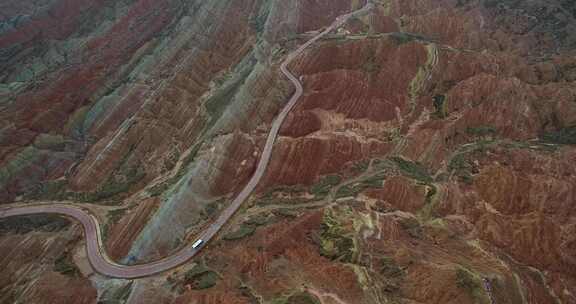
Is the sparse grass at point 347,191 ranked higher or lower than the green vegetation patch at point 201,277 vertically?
higher

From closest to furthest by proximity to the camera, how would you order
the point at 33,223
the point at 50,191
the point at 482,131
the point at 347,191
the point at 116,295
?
the point at 116,295, the point at 347,191, the point at 33,223, the point at 50,191, the point at 482,131

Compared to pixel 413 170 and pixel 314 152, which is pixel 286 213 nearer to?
pixel 314 152

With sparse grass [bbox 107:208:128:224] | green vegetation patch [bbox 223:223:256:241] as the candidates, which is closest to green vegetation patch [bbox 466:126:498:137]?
green vegetation patch [bbox 223:223:256:241]

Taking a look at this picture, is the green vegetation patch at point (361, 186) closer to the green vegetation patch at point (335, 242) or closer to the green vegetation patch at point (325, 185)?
the green vegetation patch at point (325, 185)

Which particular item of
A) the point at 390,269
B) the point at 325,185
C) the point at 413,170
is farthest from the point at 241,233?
the point at 413,170

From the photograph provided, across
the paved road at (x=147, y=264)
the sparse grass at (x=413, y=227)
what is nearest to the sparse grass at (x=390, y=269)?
the sparse grass at (x=413, y=227)

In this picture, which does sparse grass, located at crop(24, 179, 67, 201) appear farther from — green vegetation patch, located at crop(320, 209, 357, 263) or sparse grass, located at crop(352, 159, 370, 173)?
sparse grass, located at crop(352, 159, 370, 173)

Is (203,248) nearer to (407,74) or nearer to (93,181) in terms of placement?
(93,181)
